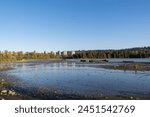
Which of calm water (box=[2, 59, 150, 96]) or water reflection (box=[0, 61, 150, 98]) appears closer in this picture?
calm water (box=[2, 59, 150, 96])

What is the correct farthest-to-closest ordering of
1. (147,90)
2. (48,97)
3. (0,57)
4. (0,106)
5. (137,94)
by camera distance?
(0,57), (147,90), (137,94), (48,97), (0,106)

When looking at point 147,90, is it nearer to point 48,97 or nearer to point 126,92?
point 126,92

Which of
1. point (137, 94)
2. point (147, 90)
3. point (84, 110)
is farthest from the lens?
point (147, 90)

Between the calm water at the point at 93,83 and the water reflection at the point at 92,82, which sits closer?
the calm water at the point at 93,83

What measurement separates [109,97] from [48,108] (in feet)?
31.5

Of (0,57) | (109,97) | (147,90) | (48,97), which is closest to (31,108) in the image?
(48,97)

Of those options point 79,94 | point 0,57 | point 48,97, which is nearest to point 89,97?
point 79,94

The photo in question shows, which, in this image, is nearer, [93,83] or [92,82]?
[93,83]

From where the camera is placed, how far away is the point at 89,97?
73.0 feet

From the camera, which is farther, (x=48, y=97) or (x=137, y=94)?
(x=137, y=94)

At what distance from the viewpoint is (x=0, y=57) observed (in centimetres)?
19475

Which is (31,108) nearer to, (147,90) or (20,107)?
(20,107)

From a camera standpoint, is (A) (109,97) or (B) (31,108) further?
(A) (109,97)

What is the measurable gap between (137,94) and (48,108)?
1211cm
